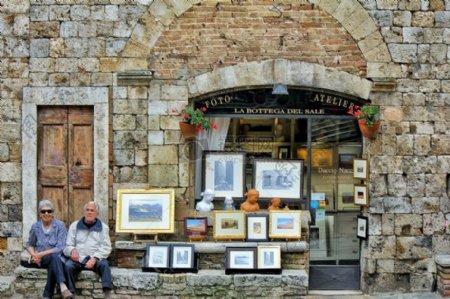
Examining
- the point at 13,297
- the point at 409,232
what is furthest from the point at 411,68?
the point at 13,297

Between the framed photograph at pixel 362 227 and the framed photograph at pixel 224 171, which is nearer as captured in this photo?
the framed photograph at pixel 362 227

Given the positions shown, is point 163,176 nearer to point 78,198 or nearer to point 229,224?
point 229,224

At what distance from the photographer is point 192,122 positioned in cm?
887

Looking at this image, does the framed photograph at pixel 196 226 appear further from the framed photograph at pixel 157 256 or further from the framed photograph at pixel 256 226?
the framed photograph at pixel 256 226

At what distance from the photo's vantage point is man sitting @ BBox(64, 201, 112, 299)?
8.27 meters

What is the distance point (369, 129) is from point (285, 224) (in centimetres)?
183

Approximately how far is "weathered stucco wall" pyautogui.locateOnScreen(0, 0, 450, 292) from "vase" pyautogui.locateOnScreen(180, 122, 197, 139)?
0.14 m

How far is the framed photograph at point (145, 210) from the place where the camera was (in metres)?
8.84

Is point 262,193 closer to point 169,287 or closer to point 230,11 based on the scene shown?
point 169,287

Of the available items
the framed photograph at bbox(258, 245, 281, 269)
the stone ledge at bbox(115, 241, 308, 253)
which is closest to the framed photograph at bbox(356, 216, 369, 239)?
the stone ledge at bbox(115, 241, 308, 253)

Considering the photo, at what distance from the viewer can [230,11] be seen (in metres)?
9.03

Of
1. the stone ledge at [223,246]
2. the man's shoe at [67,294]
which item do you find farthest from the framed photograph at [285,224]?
the man's shoe at [67,294]

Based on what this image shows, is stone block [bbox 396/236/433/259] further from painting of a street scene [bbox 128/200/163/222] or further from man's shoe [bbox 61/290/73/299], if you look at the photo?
man's shoe [bbox 61/290/73/299]

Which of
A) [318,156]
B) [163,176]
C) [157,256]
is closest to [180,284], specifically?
[157,256]
